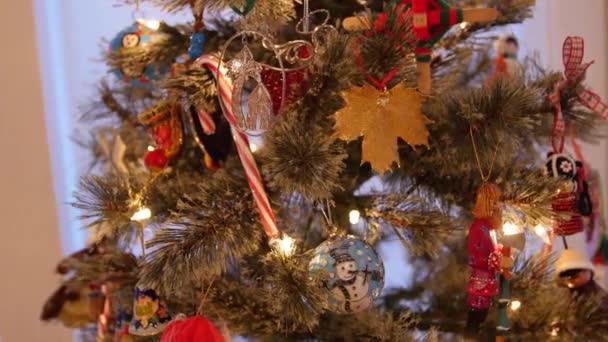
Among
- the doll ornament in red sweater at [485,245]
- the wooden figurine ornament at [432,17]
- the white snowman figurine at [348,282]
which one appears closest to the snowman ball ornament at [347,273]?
the white snowman figurine at [348,282]

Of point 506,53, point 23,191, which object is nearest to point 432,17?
point 506,53

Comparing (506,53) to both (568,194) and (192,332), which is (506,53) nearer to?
(568,194)

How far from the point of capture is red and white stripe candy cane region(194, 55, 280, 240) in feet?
2.18

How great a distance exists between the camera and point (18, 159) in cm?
123

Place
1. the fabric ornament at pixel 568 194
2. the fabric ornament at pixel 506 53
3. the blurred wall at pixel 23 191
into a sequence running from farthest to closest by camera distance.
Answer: the blurred wall at pixel 23 191
the fabric ornament at pixel 506 53
the fabric ornament at pixel 568 194

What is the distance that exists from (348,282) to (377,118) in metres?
0.17

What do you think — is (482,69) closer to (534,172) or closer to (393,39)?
(534,172)

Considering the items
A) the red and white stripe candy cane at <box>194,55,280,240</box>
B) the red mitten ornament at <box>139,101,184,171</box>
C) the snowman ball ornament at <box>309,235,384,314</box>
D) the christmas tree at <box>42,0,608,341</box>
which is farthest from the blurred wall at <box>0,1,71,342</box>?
the snowman ball ornament at <box>309,235,384,314</box>

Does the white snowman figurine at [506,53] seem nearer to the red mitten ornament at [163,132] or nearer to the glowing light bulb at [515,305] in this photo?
the glowing light bulb at [515,305]

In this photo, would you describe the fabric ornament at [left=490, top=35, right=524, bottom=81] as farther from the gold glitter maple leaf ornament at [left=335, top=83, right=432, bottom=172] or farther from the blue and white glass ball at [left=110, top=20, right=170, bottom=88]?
the blue and white glass ball at [left=110, top=20, right=170, bottom=88]

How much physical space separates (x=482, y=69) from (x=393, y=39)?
48 centimetres

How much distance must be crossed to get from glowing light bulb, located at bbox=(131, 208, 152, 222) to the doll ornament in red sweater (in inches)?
14.5

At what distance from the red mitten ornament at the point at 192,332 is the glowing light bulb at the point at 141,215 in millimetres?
142

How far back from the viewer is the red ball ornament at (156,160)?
2.71ft
